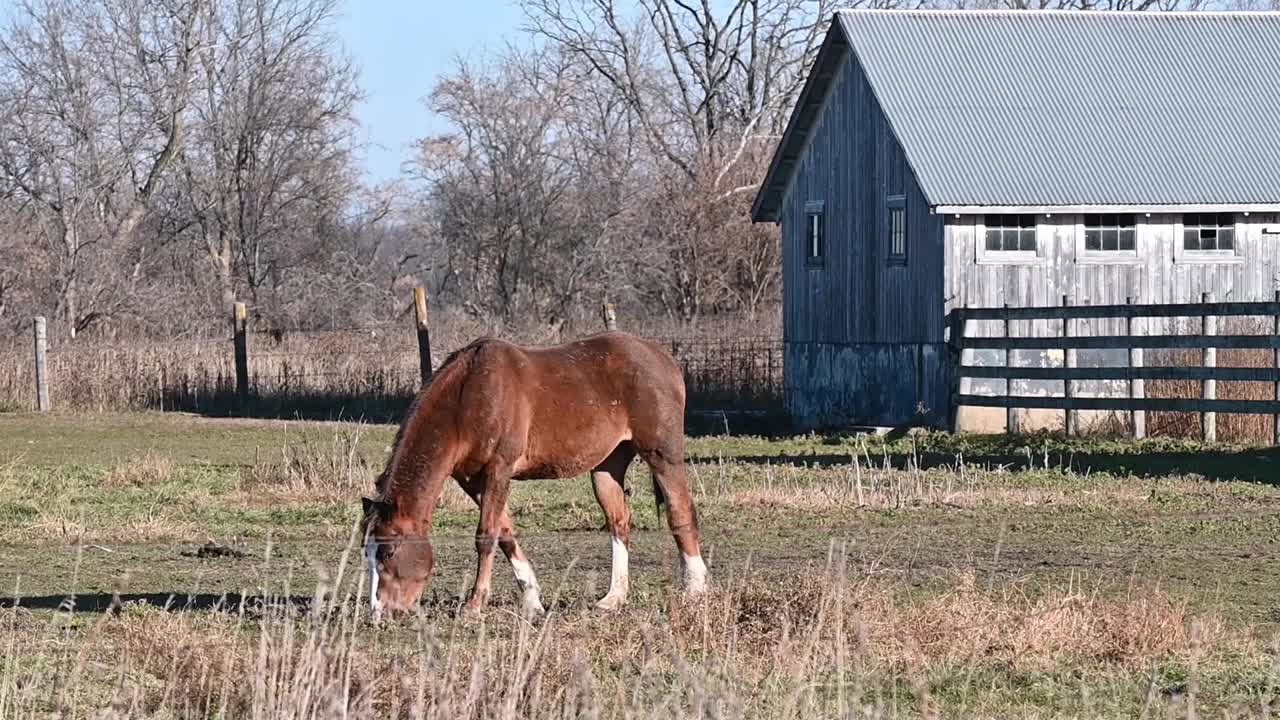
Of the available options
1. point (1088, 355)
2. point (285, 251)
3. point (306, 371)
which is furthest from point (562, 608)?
point (285, 251)

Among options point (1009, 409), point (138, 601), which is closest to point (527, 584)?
point (138, 601)

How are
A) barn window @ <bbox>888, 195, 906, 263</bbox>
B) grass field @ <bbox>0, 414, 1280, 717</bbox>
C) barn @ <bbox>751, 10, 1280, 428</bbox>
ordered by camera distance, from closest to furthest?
grass field @ <bbox>0, 414, 1280, 717</bbox> → barn @ <bbox>751, 10, 1280, 428</bbox> → barn window @ <bbox>888, 195, 906, 263</bbox>

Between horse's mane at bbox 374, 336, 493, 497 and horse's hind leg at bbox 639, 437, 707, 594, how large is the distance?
1.23 metres

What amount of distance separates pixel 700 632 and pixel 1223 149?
950 inches

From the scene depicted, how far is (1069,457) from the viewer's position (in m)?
22.4

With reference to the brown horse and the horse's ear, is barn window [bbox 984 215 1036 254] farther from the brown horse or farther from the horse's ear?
the horse's ear

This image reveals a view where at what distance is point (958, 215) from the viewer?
29609 mm

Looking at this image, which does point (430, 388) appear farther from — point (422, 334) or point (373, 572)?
point (422, 334)

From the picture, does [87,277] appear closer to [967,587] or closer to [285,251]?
[285,251]

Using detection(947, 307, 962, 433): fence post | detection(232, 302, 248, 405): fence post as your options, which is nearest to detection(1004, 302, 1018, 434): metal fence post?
detection(947, 307, 962, 433): fence post

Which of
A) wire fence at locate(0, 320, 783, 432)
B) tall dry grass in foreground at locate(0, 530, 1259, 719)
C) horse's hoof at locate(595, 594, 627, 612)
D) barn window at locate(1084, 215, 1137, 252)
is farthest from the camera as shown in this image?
wire fence at locate(0, 320, 783, 432)

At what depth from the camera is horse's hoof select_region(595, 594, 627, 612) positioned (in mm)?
10708

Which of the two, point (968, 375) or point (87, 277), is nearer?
point (968, 375)

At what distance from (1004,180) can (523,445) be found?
20037 mm
